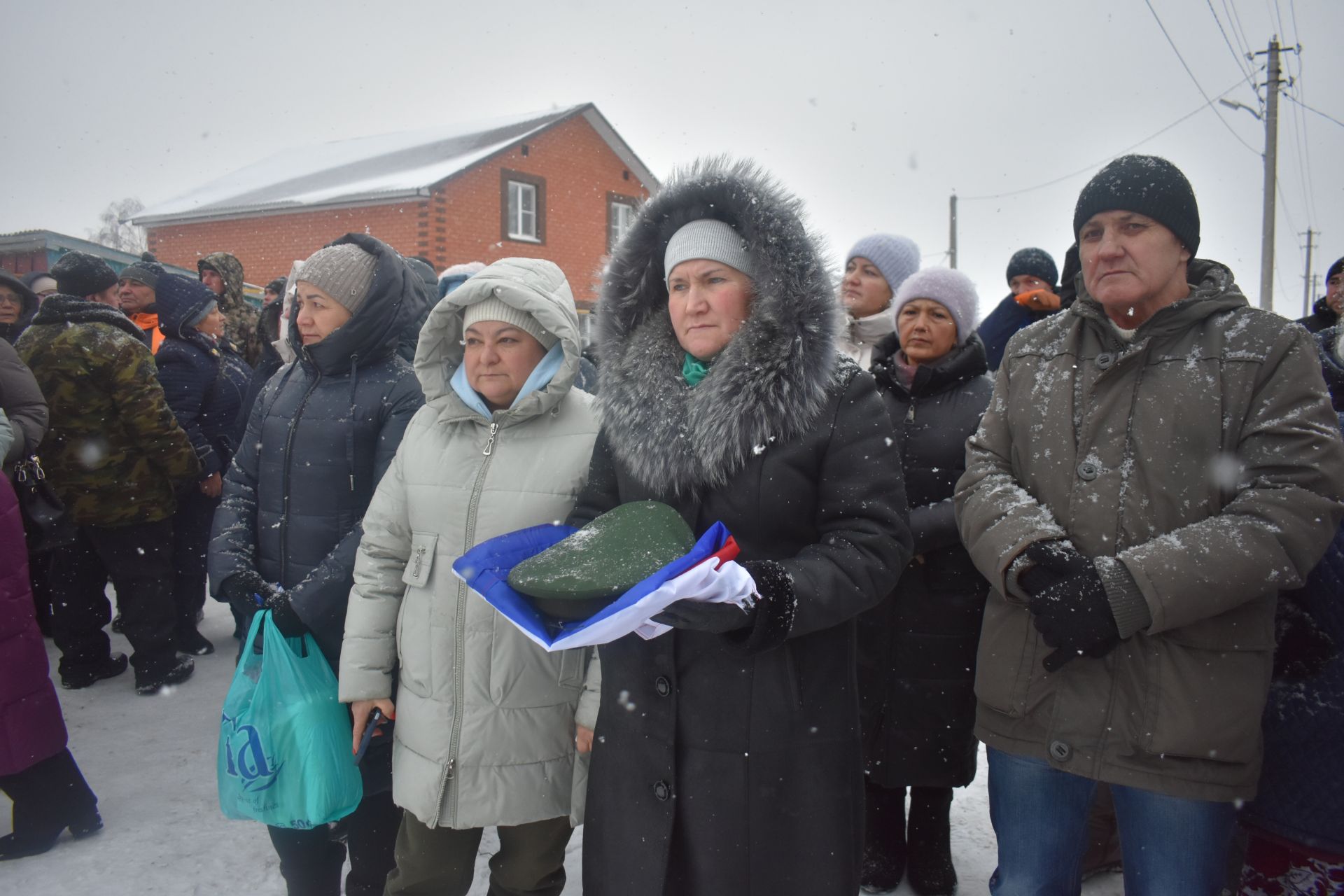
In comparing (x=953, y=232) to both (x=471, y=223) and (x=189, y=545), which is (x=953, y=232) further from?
(x=189, y=545)

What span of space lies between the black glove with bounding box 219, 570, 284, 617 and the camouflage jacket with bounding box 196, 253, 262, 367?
4.32 meters

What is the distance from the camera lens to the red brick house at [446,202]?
17.9 m

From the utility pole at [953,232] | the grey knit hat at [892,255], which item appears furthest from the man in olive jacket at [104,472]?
the utility pole at [953,232]

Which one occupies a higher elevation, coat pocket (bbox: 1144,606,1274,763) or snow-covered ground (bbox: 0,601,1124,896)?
coat pocket (bbox: 1144,606,1274,763)

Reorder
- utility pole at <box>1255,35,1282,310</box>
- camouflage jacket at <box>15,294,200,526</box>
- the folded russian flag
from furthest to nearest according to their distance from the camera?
utility pole at <box>1255,35,1282,310</box>, camouflage jacket at <box>15,294,200,526</box>, the folded russian flag

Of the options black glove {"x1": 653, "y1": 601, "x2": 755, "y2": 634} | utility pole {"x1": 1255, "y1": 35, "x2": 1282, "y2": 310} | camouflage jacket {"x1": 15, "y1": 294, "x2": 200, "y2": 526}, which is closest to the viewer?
black glove {"x1": 653, "y1": 601, "x2": 755, "y2": 634}

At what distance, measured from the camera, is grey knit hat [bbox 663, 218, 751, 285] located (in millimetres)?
1891

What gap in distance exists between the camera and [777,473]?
1.76 m

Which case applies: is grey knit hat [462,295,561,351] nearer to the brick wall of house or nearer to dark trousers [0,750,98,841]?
dark trousers [0,750,98,841]

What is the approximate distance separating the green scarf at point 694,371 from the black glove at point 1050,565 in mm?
838

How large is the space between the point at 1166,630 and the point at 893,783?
1.27m

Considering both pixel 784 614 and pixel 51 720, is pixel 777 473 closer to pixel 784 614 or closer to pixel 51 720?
pixel 784 614

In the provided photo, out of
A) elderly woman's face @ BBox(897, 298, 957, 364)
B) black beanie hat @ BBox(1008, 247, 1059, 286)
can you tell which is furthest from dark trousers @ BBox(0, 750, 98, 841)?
black beanie hat @ BBox(1008, 247, 1059, 286)

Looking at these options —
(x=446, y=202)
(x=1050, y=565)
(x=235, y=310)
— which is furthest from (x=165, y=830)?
(x=446, y=202)
